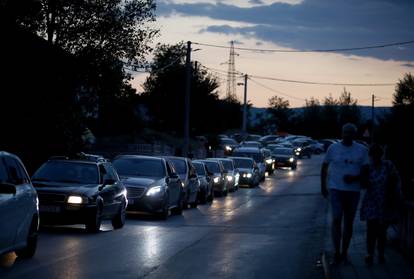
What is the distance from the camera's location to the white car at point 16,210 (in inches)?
508

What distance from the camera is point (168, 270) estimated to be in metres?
13.4

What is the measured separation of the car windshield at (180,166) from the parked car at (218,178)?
7.62 metres

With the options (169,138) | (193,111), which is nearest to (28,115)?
(169,138)

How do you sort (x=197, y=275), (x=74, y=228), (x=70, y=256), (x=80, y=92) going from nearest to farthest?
(x=197, y=275), (x=70, y=256), (x=74, y=228), (x=80, y=92)

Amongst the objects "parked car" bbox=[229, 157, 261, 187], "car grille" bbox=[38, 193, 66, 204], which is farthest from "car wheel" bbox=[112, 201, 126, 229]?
"parked car" bbox=[229, 157, 261, 187]

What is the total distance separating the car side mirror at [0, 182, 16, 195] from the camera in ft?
42.1

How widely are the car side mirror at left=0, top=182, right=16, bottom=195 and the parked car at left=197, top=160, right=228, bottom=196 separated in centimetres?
2653

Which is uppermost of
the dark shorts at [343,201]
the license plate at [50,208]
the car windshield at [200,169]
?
the dark shorts at [343,201]

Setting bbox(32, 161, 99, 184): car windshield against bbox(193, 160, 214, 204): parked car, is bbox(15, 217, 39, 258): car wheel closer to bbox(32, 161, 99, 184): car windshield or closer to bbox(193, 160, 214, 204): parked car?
bbox(32, 161, 99, 184): car windshield

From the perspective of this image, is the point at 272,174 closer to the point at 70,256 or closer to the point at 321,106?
the point at 70,256

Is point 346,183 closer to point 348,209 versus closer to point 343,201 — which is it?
point 343,201

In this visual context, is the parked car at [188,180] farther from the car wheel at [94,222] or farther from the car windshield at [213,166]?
the car wheel at [94,222]

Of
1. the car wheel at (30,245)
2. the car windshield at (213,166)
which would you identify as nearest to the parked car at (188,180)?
the car windshield at (213,166)

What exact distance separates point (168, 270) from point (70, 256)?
2.17m
